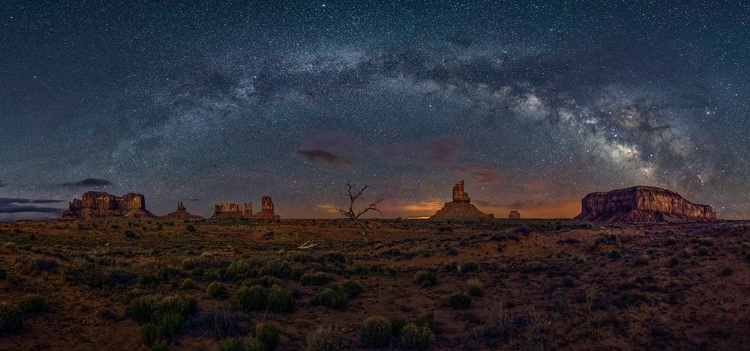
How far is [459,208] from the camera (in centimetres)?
14838

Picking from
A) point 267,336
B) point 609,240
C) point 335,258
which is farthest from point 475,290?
point 609,240

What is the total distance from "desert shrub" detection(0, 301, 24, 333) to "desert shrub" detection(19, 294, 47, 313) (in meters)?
0.87

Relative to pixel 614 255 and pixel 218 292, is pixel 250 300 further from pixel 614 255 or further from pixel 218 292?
pixel 614 255

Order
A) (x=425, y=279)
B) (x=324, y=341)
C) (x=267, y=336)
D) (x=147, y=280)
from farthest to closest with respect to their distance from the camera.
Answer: (x=425, y=279) < (x=147, y=280) < (x=267, y=336) < (x=324, y=341)

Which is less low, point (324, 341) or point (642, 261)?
point (642, 261)

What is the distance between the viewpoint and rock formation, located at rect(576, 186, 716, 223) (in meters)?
133

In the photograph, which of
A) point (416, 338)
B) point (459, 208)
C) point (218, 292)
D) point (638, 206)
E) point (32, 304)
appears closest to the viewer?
point (416, 338)

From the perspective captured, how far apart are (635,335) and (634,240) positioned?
74.4ft

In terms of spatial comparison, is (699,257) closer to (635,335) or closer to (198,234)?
(635,335)

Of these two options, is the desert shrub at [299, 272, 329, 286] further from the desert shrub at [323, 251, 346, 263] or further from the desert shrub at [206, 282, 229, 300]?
the desert shrub at [323, 251, 346, 263]

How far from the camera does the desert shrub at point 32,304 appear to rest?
11.4 meters

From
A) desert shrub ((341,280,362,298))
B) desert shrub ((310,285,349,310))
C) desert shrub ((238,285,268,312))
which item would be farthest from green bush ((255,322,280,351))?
desert shrub ((341,280,362,298))

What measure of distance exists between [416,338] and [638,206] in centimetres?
15803

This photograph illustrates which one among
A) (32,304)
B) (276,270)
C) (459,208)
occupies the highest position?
(459,208)
